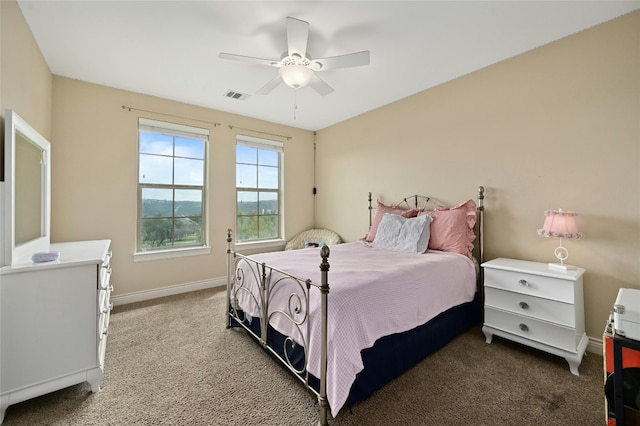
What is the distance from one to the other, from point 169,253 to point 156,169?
114 centimetres

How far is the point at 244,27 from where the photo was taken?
2.11 metres

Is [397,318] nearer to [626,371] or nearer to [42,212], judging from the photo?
[626,371]

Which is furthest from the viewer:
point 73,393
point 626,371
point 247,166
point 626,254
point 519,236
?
point 247,166

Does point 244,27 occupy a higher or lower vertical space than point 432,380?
higher

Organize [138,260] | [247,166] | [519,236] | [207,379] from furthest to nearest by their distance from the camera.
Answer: [247,166] → [138,260] → [519,236] → [207,379]

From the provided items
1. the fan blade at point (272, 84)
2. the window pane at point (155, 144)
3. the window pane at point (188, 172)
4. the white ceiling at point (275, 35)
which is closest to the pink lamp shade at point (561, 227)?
the white ceiling at point (275, 35)

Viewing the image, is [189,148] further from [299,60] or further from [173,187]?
[299,60]

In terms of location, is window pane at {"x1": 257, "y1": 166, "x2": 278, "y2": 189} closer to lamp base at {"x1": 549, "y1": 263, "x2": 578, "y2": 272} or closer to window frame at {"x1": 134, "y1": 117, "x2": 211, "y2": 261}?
window frame at {"x1": 134, "y1": 117, "x2": 211, "y2": 261}

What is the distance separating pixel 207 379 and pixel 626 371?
2379 mm

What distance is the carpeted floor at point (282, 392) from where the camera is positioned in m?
1.51

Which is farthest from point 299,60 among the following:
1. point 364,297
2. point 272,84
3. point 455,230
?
point 455,230

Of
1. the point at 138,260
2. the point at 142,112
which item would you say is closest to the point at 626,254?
the point at 138,260

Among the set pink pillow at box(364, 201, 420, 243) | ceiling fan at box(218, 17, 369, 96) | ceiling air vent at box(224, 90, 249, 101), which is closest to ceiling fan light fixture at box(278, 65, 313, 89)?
ceiling fan at box(218, 17, 369, 96)

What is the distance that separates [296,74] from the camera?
221 cm
